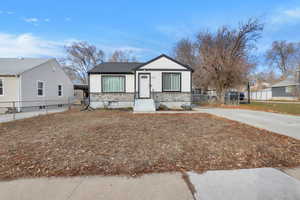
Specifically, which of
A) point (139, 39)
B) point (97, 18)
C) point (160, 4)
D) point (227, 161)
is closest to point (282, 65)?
point (139, 39)

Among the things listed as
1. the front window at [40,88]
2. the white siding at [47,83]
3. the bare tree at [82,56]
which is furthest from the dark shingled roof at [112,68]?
the bare tree at [82,56]

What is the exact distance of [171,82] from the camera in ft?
39.3

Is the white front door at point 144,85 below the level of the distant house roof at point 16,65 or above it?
below

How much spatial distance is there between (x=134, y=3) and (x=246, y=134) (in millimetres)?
12496

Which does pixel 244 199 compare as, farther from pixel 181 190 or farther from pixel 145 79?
pixel 145 79

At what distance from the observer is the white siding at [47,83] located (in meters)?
11.9

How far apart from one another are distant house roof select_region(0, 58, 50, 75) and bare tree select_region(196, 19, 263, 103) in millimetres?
17007

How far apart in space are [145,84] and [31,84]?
9.67 metres

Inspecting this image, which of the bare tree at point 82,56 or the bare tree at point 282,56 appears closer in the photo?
the bare tree at point 82,56

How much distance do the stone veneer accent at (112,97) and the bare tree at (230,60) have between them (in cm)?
971

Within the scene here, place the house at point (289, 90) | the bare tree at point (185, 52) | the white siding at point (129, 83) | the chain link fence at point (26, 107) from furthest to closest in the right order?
the bare tree at point (185, 52) < the house at point (289, 90) < the white siding at point (129, 83) < the chain link fence at point (26, 107)

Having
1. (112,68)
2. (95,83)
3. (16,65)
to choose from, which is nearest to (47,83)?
(16,65)

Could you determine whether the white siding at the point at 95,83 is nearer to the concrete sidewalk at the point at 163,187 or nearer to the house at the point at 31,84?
the house at the point at 31,84

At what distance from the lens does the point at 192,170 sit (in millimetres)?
2652
